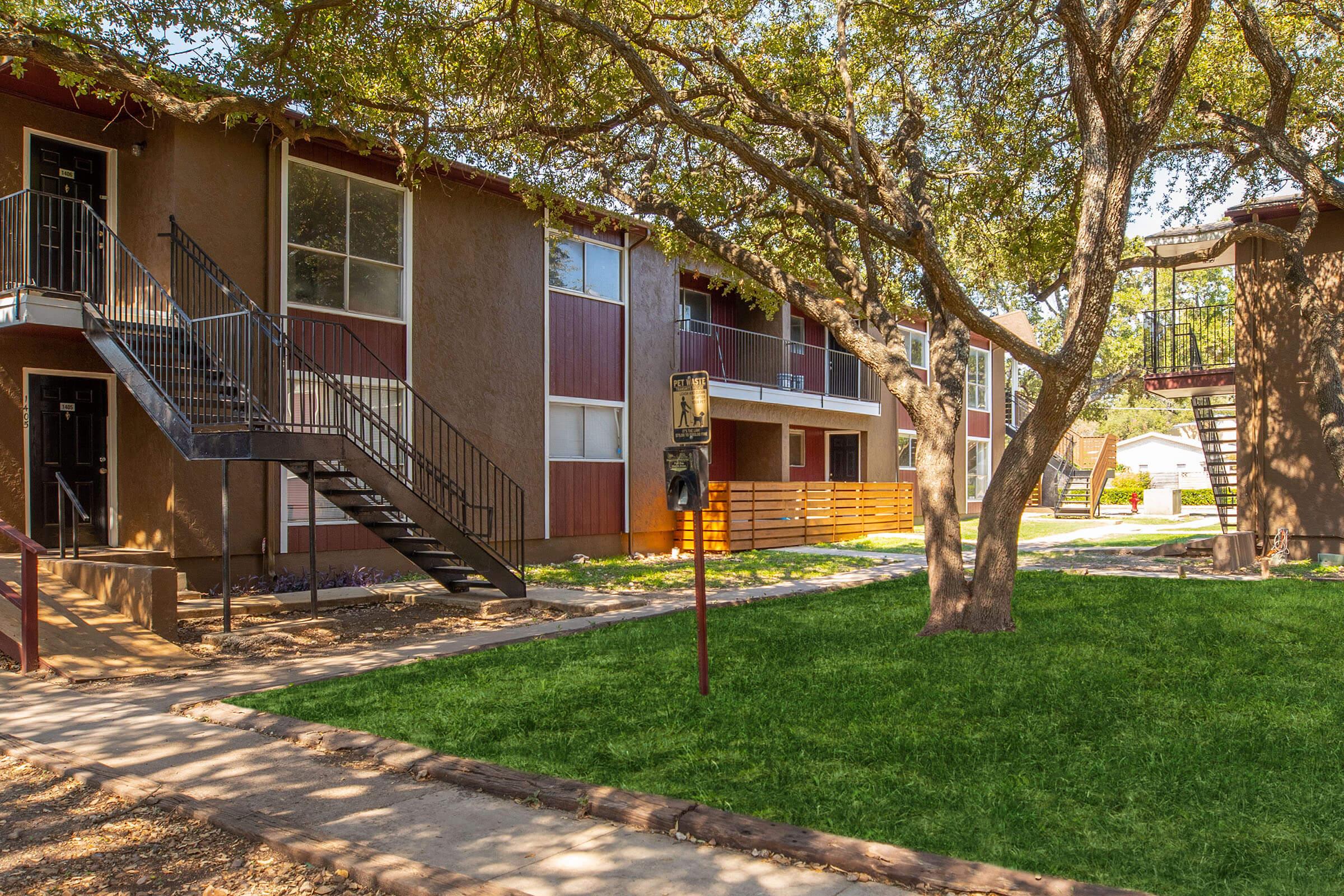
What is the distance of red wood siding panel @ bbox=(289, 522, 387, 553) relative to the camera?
12.9 metres

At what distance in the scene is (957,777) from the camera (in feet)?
15.6

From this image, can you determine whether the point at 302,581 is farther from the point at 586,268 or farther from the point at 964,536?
the point at 964,536

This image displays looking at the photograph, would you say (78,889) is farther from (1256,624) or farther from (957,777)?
(1256,624)

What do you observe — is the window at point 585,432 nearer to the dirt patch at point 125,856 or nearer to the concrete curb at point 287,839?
the concrete curb at point 287,839

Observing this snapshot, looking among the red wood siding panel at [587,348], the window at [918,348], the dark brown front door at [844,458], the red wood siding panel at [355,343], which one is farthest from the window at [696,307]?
the window at [918,348]

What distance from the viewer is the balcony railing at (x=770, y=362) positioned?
20375 millimetres

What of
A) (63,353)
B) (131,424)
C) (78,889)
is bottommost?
(78,889)

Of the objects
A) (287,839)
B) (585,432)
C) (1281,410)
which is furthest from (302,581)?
(1281,410)

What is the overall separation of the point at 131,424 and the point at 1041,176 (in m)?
11.9

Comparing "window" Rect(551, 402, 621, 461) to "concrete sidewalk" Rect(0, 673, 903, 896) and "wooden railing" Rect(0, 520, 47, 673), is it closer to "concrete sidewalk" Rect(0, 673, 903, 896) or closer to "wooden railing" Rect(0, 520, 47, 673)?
"wooden railing" Rect(0, 520, 47, 673)

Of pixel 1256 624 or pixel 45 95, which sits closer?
pixel 1256 624

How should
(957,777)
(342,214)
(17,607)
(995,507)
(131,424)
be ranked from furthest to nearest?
1. (342,214)
2. (131,424)
3. (17,607)
4. (995,507)
5. (957,777)

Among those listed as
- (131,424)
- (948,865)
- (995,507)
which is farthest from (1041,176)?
(131,424)

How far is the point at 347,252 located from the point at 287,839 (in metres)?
10.9
